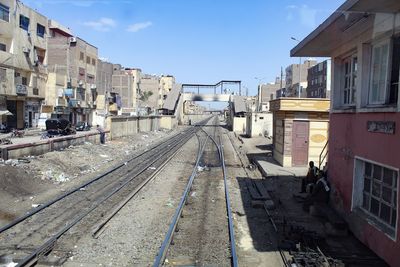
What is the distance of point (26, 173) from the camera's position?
52.1 ft

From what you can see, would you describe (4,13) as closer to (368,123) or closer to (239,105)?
(368,123)

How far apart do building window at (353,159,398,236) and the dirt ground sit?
856 cm

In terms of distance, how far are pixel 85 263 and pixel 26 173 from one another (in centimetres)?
927

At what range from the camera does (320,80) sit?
310 ft

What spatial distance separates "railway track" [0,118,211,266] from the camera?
8.39m

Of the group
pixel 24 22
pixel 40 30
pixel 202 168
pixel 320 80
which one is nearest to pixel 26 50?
pixel 24 22

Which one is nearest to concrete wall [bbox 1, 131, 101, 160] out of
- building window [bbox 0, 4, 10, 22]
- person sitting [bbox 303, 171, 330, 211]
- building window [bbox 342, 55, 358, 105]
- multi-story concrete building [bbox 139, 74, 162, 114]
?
person sitting [bbox 303, 171, 330, 211]

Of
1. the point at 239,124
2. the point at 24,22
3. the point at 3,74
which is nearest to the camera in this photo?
the point at 3,74

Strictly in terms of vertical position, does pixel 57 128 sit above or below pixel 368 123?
below

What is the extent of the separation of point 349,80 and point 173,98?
231 ft

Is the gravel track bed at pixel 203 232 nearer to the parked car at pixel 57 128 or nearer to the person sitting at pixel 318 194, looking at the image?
the person sitting at pixel 318 194

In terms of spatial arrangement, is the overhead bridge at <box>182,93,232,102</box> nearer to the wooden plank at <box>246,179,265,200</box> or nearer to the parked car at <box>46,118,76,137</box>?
the parked car at <box>46,118,76,137</box>

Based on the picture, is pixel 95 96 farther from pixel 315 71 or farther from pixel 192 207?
pixel 192 207

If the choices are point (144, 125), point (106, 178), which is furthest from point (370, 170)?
point (144, 125)
